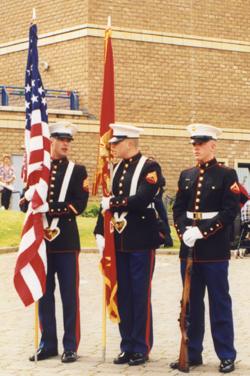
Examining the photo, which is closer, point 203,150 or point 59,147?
point 203,150

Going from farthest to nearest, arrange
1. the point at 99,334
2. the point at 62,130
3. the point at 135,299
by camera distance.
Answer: the point at 99,334
the point at 62,130
the point at 135,299

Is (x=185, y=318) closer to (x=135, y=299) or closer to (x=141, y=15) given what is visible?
(x=135, y=299)

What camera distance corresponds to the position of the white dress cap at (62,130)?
10.3 meters

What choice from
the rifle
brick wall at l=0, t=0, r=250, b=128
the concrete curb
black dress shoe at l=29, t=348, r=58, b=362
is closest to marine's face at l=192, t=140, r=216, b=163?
the rifle

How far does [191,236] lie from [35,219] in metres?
1.46

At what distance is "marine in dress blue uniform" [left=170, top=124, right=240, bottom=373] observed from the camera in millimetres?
9547

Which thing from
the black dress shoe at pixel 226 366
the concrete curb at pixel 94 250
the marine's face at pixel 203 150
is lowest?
the concrete curb at pixel 94 250

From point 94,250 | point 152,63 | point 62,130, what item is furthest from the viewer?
point 152,63

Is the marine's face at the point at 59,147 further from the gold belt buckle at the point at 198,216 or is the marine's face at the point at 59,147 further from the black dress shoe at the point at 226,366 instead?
the black dress shoe at the point at 226,366

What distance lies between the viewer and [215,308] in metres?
9.59

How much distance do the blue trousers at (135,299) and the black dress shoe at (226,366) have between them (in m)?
0.76

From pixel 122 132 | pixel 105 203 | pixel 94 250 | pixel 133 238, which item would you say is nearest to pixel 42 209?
pixel 105 203

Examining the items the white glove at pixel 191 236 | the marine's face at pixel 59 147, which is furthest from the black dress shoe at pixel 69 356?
the marine's face at pixel 59 147

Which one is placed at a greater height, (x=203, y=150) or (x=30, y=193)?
(x=203, y=150)
